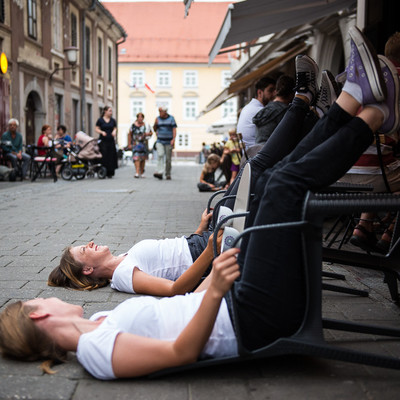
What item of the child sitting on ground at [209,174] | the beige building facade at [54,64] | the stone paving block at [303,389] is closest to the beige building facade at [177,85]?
the beige building facade at [54,64]

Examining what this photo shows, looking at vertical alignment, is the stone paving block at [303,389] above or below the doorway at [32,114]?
below

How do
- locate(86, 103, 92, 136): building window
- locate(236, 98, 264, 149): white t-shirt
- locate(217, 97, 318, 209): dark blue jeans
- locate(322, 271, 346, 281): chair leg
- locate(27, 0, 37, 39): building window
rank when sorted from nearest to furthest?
locate(217, 97, 318, 209): dark blue jeans
locate(322, 271, 346, 281): chair leg
locate(236, 98, 264, 149): white t-shirt
locate(27, 0, 37, 39): building window
locate(86, 103, 92, 136): building window

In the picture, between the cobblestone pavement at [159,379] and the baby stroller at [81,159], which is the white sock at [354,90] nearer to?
the cobblestone pavement at [159,379]

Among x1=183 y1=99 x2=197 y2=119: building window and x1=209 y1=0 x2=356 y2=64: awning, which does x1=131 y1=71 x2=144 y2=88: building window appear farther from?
x1=209 y1=0 x2=356 y2=64: awning

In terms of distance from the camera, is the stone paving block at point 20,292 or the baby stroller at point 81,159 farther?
the baby stroller at point 81,159

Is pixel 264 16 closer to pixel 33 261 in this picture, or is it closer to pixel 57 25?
pixel 33 261

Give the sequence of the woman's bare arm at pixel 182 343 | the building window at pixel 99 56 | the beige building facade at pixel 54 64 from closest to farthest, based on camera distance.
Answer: the woman's bare arm at pixel 182 343 < the beige building facade at pixel 54 64 < the building window at pixel 99 56

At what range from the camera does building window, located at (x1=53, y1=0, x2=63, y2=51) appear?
23266mm

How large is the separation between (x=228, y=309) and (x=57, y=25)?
2346 centimetres

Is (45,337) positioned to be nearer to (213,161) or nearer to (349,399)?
(349,399)

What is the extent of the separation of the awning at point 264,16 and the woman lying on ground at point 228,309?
15.9 feet

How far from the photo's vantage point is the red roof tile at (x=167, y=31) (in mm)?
55375

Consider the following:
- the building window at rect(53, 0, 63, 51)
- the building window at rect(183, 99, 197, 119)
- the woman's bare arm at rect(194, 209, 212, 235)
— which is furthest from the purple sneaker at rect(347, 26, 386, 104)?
the building window at rect(183, 99, 197, 119)

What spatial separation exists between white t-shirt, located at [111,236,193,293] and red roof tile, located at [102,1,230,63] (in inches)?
2006
